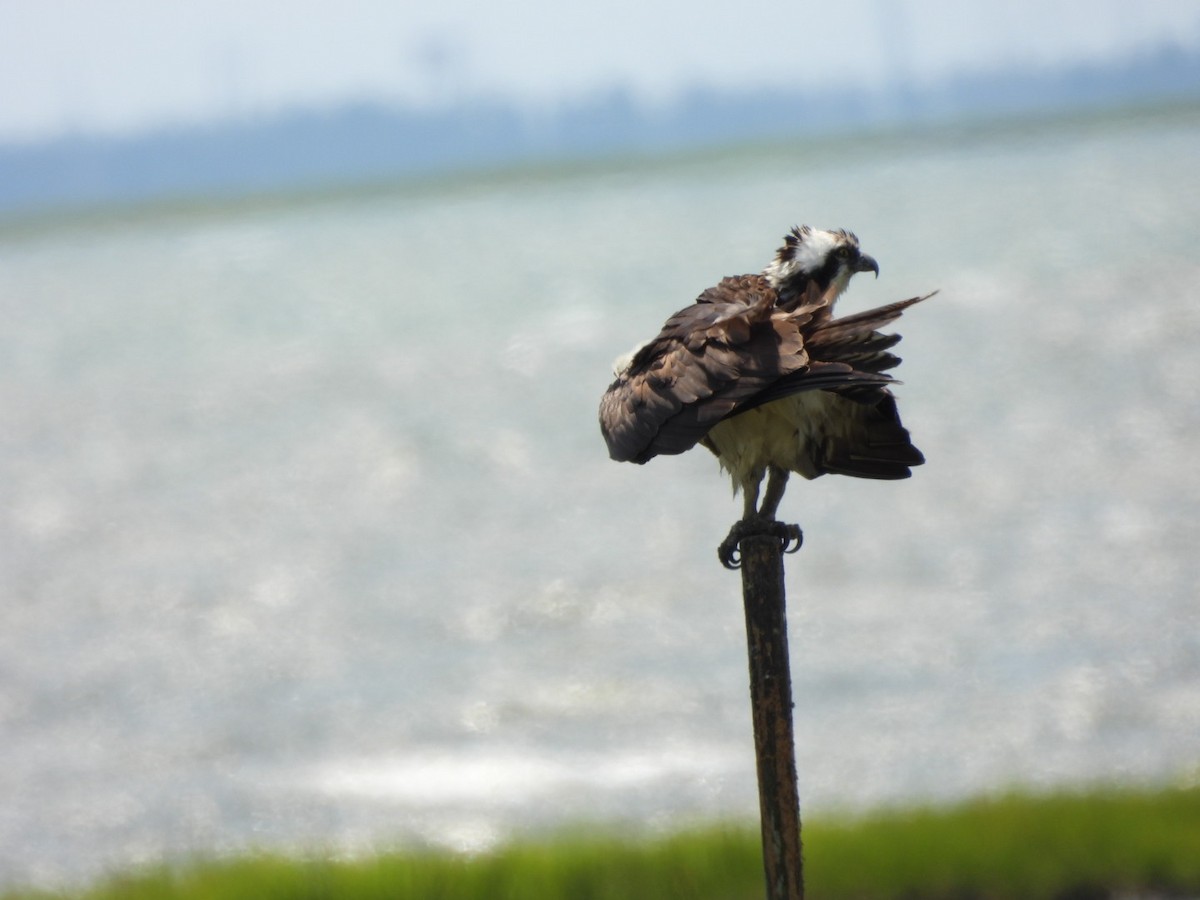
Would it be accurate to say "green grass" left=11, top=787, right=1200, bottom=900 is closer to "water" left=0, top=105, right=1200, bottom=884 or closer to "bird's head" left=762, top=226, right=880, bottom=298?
"water" left=0, top=105, right=1200, bottom=884

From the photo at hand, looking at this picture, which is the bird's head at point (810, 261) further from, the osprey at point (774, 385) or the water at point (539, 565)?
the water at point (539, 565)

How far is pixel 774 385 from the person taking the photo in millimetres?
4148

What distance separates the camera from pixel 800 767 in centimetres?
1248

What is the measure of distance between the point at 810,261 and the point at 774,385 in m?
1.26

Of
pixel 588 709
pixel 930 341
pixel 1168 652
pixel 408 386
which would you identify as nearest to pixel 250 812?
pixel 588 709

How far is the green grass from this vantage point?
7531 mm

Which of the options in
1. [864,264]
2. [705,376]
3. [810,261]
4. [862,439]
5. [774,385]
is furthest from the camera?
[864,264]

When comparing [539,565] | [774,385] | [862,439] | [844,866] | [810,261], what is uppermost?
[539,565]

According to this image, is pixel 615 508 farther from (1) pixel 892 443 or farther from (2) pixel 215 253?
(2) pixel 215 253

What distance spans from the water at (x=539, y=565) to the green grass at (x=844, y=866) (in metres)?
1.54

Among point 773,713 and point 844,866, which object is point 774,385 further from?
point 844,866

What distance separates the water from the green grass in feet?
5.06

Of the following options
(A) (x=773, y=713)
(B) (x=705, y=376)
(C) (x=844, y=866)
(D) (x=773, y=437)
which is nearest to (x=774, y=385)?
(B) (x=705, y=376)

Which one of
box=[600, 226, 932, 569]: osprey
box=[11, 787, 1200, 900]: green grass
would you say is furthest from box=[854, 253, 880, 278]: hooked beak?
box=[11, 787, 1200, 900]: green grass
